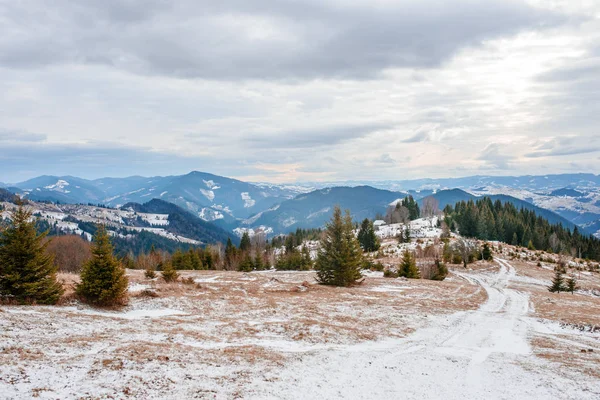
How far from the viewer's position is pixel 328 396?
1000cm

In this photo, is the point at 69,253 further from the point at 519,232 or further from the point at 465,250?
the point at 519,232

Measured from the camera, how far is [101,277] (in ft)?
66.1

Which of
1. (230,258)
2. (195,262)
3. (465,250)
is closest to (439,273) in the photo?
(465,250)

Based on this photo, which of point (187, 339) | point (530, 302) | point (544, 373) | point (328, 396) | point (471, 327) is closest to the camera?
point (328, 396)

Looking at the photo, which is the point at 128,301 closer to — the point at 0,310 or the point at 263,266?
the point at 0,310

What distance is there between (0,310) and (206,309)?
34.6ft

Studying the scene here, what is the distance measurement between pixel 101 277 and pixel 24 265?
12.5ft

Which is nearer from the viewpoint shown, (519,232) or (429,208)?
(519,232)

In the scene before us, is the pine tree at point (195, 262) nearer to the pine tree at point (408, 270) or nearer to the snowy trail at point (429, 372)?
the pine tree at point (408, 270)

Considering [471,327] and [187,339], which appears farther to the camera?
[471,327]

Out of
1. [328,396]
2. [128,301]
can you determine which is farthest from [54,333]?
[328,396]

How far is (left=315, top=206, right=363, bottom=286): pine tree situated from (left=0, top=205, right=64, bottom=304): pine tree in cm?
2450

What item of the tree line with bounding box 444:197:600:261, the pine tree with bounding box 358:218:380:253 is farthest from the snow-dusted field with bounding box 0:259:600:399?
the tree line with bounding box 444:197:600:261

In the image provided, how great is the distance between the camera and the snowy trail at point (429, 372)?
10609 mm
